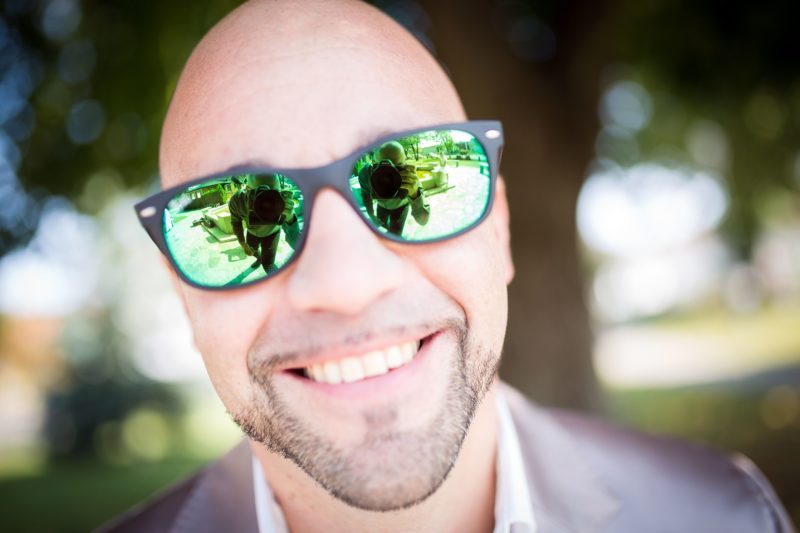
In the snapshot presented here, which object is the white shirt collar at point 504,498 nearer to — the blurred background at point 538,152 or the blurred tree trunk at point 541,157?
the blurred background at point 538,152

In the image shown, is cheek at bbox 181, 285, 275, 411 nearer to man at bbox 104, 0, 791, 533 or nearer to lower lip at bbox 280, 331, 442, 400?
man at bbox 104, 0, 791, 533

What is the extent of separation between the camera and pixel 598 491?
202cm

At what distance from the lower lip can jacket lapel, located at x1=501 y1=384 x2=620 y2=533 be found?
2.29 feet

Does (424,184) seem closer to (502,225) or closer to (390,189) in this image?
(390,189)

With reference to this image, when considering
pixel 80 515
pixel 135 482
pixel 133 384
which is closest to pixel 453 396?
pixel 80 515

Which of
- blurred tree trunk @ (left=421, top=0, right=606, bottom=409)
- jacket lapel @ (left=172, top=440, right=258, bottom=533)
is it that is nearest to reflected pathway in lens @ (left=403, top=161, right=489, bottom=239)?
jacket lapel @ (left=172, top=440, right=258, bottom=533)

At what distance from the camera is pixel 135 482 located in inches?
383

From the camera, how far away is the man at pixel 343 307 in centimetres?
149

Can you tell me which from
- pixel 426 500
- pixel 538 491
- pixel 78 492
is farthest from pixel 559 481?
pixel 78 492

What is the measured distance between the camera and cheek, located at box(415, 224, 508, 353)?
1.59 metres

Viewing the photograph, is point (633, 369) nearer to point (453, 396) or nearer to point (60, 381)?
point (60, 381)

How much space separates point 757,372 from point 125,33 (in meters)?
11.8

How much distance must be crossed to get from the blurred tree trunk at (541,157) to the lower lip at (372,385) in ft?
11.6

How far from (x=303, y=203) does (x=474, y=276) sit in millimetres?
483
